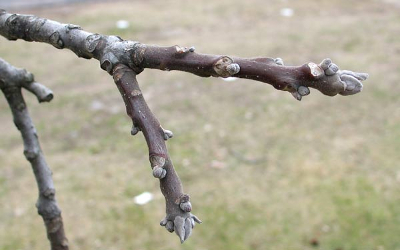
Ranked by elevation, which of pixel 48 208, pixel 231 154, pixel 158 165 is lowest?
pixel 158 165

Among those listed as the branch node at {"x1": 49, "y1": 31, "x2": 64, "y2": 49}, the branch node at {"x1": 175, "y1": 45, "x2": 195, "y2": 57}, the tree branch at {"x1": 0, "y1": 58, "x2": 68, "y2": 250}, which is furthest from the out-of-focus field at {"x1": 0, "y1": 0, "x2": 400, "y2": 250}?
the branch node at {"x1": 175, "y1": 45, "x2": 195, "y2": 57}

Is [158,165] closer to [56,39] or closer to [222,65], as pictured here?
[222,65]

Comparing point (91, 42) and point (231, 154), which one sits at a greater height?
point (231, 154)

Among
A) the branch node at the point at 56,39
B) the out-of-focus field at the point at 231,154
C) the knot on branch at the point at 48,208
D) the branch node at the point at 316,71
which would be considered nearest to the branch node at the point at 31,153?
the knot on branch at the point at 48,208

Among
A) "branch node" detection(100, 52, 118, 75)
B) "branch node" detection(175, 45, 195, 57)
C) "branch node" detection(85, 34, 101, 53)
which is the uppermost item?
"branch node" detection(85, 34, 101, 53)

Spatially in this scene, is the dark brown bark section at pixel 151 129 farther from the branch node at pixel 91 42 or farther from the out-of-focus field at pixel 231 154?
the out-of-focus field at pixel 231 154

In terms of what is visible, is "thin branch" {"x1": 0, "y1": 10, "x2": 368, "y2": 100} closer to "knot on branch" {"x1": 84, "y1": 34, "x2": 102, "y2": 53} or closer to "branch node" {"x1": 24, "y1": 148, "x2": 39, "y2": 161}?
"knot on branch" {"x1": 84, "y1": 34, "x2": 102, "y2": 53}

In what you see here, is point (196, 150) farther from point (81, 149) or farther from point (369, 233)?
point (369, 233)

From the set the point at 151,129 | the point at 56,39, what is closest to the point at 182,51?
the point at 151,129
